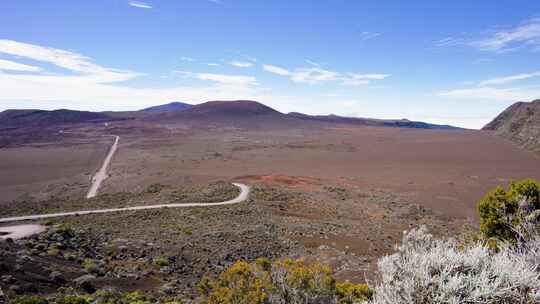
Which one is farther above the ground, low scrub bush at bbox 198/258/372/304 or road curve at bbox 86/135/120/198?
low scrub bush at bbox 198/258/372/304

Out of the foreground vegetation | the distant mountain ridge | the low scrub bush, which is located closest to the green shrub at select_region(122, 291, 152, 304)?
the foreground vegetation

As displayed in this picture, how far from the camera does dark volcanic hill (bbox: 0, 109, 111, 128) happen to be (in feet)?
372

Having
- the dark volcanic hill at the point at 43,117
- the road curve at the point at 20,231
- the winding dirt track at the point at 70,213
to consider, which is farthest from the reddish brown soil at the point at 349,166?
the dark volcanic hill at the point at 43,117

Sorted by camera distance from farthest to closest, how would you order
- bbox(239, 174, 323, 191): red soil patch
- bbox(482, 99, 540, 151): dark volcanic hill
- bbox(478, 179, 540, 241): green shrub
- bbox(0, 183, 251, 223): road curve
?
bbox(482, 99, 540, 151): dark volcanic hill < bbox(239, 174, 323, 191): red soil patch < bbox(0, 183, 251, 223): road curve < bbox(478, 179, 540, 241): green shrub

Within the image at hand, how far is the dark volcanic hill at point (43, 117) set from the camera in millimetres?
113375

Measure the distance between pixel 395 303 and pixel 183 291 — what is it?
7595 millimetres

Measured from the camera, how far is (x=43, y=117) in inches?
4739

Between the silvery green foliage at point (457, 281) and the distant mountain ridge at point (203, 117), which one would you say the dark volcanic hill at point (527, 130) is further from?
the silvery green foliage at point (457, 281)

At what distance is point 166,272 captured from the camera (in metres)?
11.9

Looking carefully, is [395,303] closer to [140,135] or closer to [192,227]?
[192,227]

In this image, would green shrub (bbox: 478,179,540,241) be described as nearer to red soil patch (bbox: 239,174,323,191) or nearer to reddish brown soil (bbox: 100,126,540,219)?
reddish brown soil (bbox: 100,126,540,219)

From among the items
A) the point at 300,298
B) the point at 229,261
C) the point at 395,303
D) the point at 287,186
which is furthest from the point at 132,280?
the point at 287,186

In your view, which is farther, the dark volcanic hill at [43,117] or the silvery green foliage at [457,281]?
the dark volcanic hill at [43,117]

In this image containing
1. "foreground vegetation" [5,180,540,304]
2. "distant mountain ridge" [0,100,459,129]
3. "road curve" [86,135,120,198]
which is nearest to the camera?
"foreground vegetation" [5,180,540,304]
